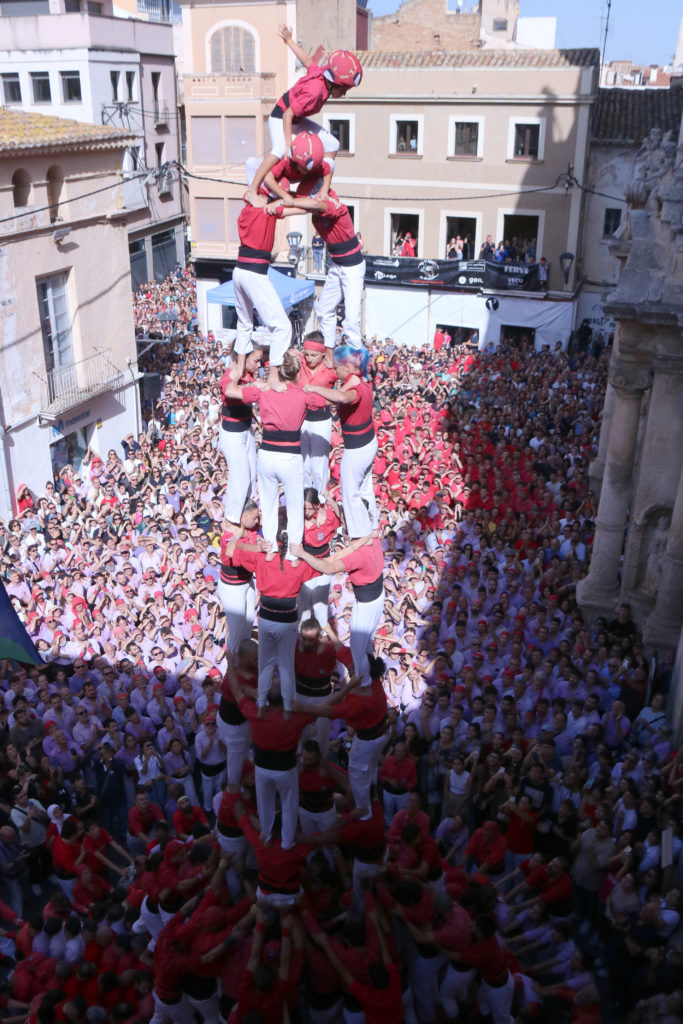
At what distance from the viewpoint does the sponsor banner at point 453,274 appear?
101 feet

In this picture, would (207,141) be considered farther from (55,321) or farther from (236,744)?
(236,744)

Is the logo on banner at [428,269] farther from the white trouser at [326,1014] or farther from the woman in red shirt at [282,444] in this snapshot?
the white trouser at [326,1014]

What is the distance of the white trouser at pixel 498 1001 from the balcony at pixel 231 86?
31.7 metres

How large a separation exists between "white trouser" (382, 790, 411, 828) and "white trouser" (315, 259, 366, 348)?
5339 millimetres

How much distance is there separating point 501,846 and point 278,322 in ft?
19.8

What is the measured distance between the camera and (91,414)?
74.1 ft

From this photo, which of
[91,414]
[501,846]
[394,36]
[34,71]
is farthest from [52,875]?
[394,36]

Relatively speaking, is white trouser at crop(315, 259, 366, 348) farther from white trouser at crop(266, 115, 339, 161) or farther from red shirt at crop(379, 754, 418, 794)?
red shirt at crop(379, 754, 418, 794)

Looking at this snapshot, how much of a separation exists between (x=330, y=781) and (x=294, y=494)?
299 cm

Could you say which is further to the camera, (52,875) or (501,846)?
(52,875)

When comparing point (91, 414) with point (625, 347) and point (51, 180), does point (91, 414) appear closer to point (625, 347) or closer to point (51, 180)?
point (51, 180)

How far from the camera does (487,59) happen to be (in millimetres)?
30516

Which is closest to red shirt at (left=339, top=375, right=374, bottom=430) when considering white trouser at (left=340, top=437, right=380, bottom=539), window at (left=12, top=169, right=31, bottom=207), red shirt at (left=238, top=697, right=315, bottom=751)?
white trouser at (left=340, top=437, right=380, bottom=539)

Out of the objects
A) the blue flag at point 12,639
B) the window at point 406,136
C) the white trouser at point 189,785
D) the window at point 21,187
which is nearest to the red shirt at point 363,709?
the white trouser at point 189,785
